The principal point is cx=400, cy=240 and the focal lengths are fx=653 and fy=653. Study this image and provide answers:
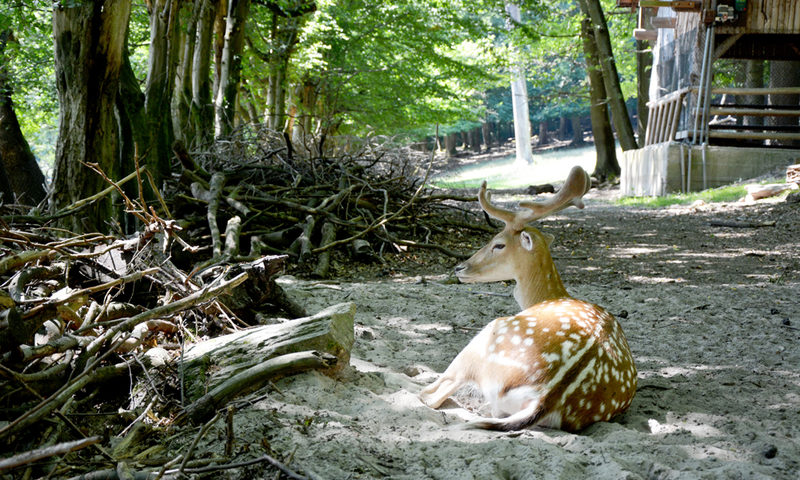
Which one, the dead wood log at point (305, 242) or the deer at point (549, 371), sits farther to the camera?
the dead wood log at point (305, 242)

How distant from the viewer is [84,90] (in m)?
5.32

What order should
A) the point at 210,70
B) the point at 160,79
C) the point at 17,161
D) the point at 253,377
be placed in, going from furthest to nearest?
the point at 210,70, the point at 17,161, the point at 160,79, the point at 253,377

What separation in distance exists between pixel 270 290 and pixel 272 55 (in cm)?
1119

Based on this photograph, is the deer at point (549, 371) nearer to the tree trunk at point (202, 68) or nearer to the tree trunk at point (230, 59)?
the tree trunk at point (202, 68)

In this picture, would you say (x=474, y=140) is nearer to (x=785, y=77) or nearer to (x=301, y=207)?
(x=785, y=77)

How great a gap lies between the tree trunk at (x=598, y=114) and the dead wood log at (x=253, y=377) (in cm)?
1834

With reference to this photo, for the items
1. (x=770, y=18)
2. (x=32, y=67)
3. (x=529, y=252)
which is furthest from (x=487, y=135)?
(x=529, y=252)

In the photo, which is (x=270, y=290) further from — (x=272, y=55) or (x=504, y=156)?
(x=504, y=156)

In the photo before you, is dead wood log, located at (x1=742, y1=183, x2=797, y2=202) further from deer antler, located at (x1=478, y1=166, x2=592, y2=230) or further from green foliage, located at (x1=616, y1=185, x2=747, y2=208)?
deer antler, located at (x1=478, y1=166, x2=592, y2=230)

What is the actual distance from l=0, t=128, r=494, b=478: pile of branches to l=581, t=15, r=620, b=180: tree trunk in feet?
46.7

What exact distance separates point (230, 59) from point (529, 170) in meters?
23.9

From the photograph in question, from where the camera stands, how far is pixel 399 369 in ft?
13.7

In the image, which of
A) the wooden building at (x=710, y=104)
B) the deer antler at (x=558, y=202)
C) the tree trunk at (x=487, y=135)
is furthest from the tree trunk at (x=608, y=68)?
the tree trunk at (x=487, y=135)

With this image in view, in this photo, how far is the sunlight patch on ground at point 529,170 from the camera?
1113 inches
